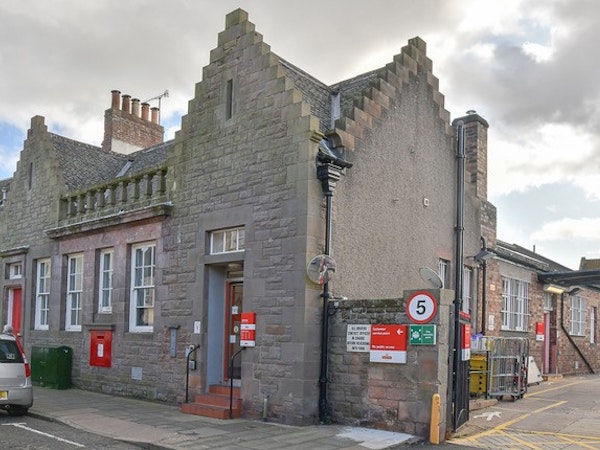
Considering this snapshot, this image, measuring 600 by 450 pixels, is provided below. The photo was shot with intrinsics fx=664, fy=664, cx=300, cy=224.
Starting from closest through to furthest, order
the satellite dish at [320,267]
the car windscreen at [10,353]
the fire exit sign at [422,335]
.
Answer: the fire exit sign at [422,335] < the satellite dish at [320,267] < the car windscreen at [10,353]

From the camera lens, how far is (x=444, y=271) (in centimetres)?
1652

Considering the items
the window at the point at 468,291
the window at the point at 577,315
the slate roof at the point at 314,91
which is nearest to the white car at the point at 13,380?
the slate roof at the point at 314,91

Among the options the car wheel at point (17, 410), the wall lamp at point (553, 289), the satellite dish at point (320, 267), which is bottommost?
the car wheel at point (17, 410)

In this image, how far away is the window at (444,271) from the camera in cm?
1633

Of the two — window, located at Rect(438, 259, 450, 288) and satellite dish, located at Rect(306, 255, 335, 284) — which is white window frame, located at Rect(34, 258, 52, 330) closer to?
satellite dish, located at Rect(306, 255, 335, 284)

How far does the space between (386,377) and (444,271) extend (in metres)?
5.86

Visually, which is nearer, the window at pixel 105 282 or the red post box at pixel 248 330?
the red post box at pixel 248 330

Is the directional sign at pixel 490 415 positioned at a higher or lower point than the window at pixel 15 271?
lower

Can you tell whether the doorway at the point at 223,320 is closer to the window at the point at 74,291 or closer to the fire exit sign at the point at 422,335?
the fire exit sign at the point at 422,335

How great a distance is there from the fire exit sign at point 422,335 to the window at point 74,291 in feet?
34.6

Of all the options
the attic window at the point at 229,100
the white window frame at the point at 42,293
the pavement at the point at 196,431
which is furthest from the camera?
the white window frame at the point at 42,293

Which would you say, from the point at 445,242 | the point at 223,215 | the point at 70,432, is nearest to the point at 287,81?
the point at 223,215

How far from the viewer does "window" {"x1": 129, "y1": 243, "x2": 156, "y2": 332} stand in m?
15.8

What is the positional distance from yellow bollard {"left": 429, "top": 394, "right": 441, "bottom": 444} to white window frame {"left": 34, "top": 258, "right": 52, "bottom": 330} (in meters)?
12.9
